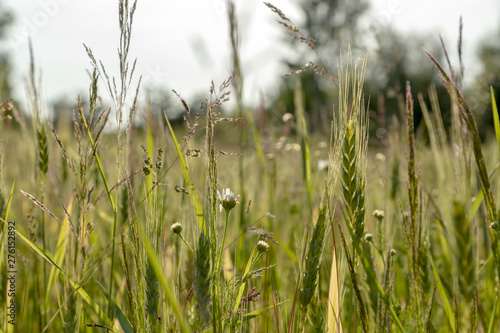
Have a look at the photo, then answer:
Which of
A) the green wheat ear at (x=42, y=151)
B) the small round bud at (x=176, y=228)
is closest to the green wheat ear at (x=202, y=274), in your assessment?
the small round bud at (x=176, y=228)

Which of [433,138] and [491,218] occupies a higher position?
[433,138]

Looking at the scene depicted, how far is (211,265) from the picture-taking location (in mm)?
645

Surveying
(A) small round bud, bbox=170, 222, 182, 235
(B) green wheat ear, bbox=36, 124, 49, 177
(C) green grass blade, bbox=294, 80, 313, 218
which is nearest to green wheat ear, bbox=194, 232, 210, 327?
(A) small round bud, bbox=170, 222, 182, 235

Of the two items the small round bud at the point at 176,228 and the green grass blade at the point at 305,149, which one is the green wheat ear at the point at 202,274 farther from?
the green grass blade at the point at 305,149

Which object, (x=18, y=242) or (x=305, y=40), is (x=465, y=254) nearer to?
(x=305, y=40)

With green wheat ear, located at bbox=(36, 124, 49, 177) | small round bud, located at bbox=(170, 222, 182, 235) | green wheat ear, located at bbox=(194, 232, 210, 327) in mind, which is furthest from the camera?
green wheat ear, located at bbox=(36, 124, 49, 177)

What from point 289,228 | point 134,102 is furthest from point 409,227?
point 289,228

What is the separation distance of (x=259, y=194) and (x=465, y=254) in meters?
1.82

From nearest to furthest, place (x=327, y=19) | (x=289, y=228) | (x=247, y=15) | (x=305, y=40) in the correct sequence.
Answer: (x=305, y=40) → (x=247, y=15) → (x=289, y=228) → (x=327, y=19)

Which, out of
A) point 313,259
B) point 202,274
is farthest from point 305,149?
point 202,274

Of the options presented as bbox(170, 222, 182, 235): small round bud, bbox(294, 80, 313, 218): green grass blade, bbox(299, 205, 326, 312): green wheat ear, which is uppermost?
bbox(294, 80, 313, 218): green grass blade

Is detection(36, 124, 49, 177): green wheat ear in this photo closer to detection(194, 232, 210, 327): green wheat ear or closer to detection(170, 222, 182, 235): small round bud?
detection(170, 222, 182, 235): small round bud

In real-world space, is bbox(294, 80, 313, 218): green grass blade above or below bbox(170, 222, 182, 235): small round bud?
above

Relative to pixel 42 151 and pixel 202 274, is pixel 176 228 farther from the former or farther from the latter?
pixel 42 151
